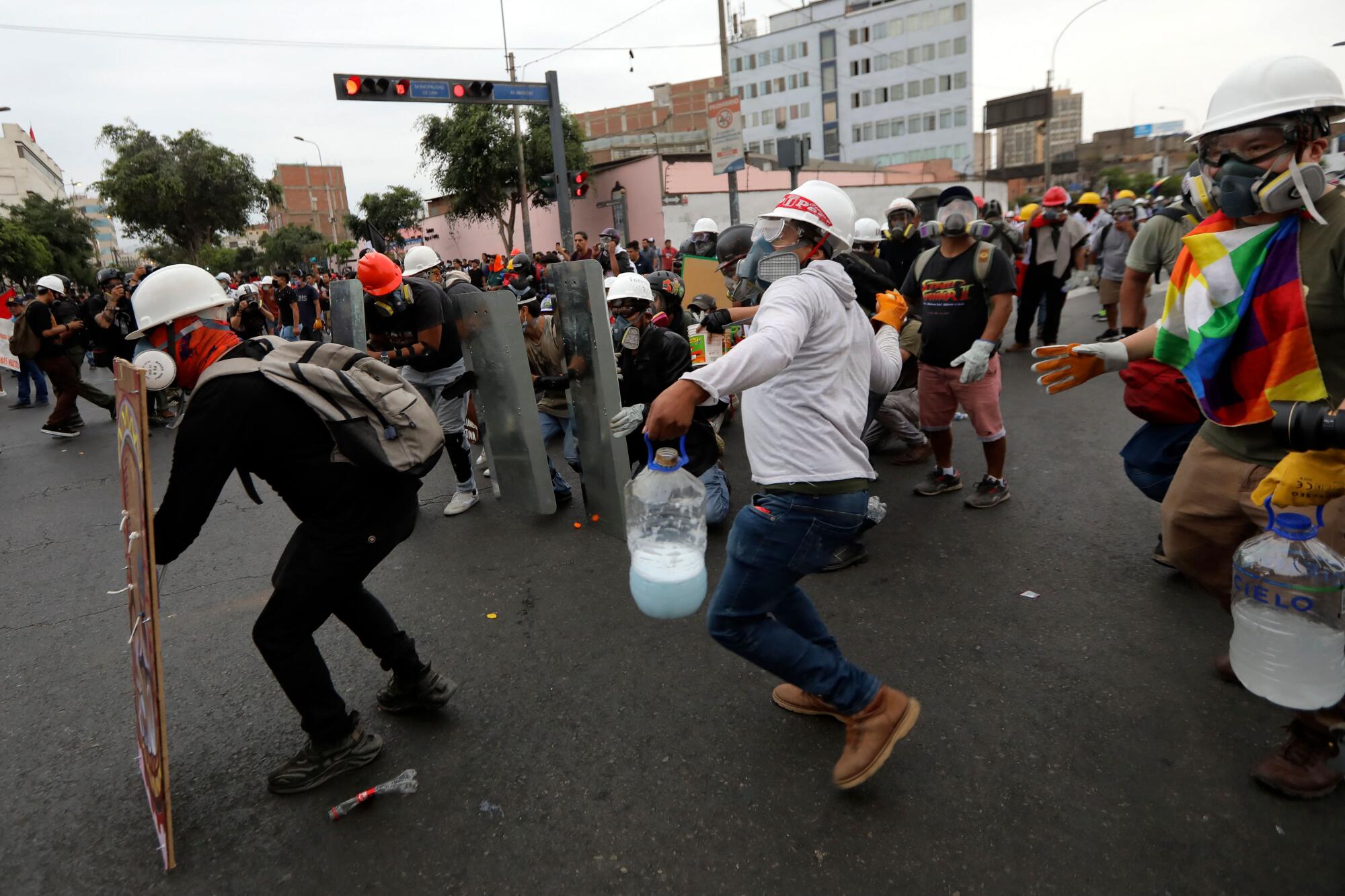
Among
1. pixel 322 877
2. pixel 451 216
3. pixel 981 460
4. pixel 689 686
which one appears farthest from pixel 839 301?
pixel 451 216

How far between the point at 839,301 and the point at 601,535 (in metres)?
2.97

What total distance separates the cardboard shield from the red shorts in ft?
13.0

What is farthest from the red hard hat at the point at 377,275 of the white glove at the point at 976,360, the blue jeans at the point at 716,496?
the white glove at the point at 976,360

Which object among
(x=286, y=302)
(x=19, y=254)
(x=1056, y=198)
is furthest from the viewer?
(x=19, y=254)

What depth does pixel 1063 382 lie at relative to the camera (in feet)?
8.09

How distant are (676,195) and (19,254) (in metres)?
22.7

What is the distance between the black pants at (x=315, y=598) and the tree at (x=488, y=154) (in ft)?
93.9

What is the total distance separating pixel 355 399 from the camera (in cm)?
246

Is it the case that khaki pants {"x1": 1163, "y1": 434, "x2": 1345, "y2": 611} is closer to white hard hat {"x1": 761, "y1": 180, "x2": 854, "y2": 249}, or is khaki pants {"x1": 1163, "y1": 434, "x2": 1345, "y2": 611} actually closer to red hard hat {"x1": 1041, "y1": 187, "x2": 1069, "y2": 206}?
white hard hat {"x1": 761, "y1": 180, "x2": 854, "y2": 249}

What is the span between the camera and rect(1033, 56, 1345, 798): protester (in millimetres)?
1940

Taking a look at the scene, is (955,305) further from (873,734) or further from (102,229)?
(102,229)

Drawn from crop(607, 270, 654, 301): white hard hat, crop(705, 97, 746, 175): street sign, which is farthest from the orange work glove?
crop(705, 97, 746, 175): street sign

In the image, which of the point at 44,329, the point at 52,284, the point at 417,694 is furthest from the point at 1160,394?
the point at 52,284

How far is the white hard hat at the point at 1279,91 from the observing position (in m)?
1.94
